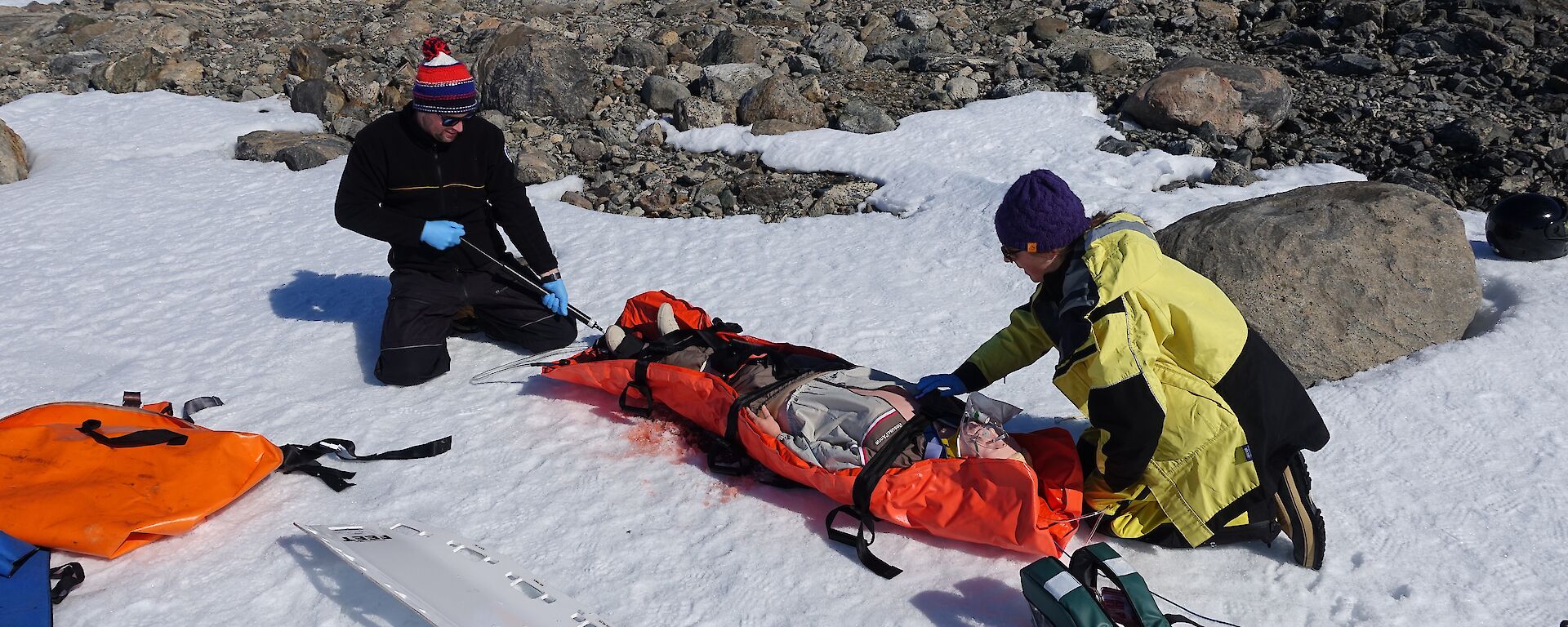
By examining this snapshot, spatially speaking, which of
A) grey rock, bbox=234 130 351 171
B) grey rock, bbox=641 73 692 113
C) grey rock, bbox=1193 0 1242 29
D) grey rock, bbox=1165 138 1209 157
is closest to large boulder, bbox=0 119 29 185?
grey rock, bbox=234 130 351 171

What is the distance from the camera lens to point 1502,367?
3992 millimetres

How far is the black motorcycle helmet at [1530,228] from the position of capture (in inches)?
188

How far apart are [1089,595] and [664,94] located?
23.5 ft

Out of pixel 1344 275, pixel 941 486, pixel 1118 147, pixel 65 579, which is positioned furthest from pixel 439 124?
pixel 1118 147

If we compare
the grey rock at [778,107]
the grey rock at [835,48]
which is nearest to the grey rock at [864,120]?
the grey rock at [778,107]

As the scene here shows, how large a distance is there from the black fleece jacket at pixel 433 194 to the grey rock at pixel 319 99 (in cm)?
531

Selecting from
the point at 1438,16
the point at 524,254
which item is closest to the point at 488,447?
the point at 524,254

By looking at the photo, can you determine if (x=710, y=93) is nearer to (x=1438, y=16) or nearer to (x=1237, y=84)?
(x=1237, y=84)

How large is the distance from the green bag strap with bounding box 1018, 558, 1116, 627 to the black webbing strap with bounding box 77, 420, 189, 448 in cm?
279

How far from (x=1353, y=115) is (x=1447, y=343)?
14.8 ft

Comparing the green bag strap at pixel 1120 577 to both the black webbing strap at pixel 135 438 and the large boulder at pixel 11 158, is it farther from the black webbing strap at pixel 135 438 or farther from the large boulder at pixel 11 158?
the large boulder at pixel 11 158

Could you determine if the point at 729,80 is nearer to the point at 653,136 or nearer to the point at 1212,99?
the point at 653,136

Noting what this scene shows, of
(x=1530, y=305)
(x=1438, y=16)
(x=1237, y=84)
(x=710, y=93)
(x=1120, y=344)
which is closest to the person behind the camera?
(x=1120, y=344)

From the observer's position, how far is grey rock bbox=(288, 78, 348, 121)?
9234 millimetres
